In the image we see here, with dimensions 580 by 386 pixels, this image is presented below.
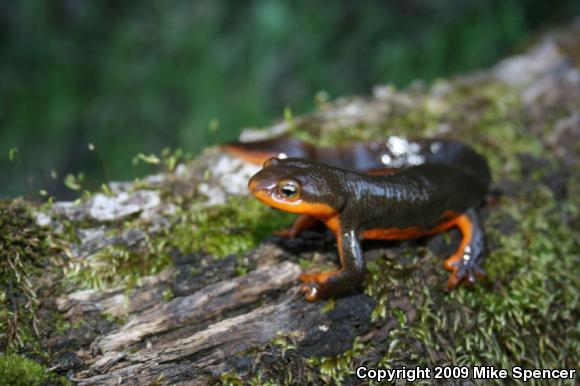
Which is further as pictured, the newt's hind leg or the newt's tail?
the newt's tail

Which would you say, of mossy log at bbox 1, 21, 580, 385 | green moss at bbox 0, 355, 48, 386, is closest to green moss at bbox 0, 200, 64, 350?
mossy log at bbox 1, 21, 580, 385

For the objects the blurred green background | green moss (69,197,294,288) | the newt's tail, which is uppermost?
the blurred green background

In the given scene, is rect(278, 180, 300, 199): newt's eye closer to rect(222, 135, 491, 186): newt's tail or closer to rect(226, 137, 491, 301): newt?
rect(226, 137, 491, 301): newt

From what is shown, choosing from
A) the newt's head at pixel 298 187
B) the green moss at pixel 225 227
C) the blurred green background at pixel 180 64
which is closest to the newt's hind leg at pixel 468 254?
the newt's head at pixel 298 187

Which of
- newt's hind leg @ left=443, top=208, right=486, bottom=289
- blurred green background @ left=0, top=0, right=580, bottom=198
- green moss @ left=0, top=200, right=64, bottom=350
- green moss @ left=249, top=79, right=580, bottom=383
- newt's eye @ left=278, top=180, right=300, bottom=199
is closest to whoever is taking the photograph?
green moss @ left=0, top=200, right=64, bottom=350

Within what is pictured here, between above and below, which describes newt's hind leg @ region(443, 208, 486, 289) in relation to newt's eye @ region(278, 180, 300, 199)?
below

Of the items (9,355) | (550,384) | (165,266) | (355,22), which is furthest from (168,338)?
(355,22)

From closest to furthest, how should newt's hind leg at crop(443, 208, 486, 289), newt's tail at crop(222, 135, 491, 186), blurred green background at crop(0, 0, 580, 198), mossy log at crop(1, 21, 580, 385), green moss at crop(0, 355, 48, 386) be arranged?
green moss at crop(0, 355, 48, 386) < mossy log at crop(1, 21, 580, 385) < newt's hind leg at crop(443, 208, 486, 289) < newt's tail at crop(222, 135, 491, 186) < blurred green background at crop(0, 0, 580, 198)

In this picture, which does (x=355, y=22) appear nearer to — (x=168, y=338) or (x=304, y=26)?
(x=304, y=26)

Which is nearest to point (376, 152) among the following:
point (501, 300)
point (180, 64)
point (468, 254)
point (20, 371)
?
point (468, 254)
